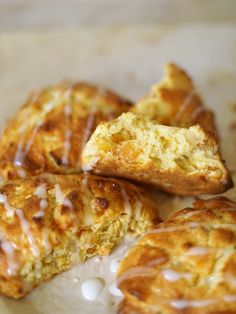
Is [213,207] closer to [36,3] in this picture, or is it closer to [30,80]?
[30,80]

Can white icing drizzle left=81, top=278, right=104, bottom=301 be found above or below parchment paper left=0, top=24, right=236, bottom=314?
below

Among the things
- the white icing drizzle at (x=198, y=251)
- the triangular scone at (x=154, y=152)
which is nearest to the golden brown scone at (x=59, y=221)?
the triangular scone at (x=154, y=152)

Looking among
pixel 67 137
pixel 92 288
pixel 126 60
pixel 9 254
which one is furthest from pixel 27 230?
pixel 126 60

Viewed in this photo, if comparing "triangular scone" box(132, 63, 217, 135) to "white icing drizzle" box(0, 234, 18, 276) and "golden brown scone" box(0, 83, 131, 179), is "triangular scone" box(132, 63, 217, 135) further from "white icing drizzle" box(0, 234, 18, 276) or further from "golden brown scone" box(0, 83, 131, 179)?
"white icing drizzle" box(0, 234, 18, 276)

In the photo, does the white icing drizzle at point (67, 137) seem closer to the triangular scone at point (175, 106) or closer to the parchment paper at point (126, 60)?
the triangular scone at point (175, 106)

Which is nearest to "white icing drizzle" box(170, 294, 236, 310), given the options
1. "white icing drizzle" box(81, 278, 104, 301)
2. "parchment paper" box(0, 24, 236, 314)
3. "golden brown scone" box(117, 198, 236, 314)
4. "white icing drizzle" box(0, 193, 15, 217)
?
"golden brown scone" box(117, 198, 236, 314)

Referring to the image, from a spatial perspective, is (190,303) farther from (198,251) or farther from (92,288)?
(92,288)
